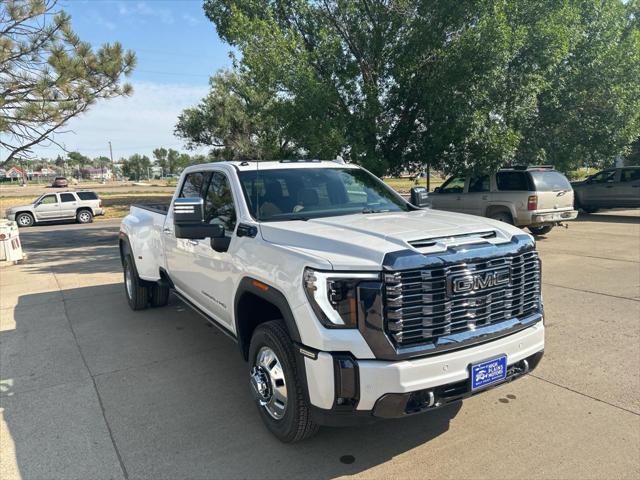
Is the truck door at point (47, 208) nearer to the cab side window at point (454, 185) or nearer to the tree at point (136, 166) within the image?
the cab side window at point (454, 185)

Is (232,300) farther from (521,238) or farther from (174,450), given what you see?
(521,238)

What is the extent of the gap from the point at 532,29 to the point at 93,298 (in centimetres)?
1051

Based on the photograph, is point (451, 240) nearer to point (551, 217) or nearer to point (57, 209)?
point (551, 217)

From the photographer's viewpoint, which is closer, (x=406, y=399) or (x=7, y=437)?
(x=406, y=399)

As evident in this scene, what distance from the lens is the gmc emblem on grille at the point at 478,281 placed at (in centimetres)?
271

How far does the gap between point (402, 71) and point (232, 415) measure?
28.6ft

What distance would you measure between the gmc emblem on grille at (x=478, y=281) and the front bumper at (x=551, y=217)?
900cm

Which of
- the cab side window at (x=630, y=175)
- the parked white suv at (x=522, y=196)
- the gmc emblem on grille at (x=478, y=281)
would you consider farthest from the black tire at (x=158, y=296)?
the cab side window at (x=630, y=175)

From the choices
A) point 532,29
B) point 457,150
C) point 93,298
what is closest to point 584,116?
point 532,29

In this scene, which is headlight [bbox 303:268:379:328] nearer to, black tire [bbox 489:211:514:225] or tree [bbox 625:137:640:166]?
black tire [bbox 489:211:514:225]

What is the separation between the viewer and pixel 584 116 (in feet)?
45.6

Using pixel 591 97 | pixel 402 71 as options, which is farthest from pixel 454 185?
pixel 591 97

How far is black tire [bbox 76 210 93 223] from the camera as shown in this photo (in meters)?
23.2

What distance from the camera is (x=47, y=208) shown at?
2244 centimetres
